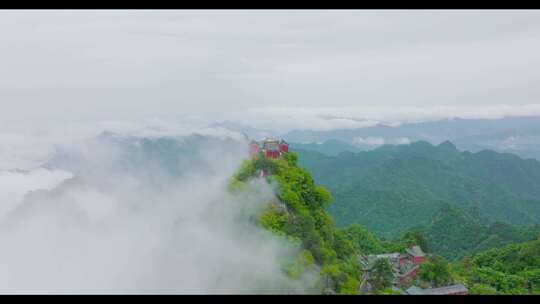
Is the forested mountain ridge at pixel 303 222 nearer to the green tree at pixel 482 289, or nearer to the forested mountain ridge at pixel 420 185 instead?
the green tree at pixel 482 289

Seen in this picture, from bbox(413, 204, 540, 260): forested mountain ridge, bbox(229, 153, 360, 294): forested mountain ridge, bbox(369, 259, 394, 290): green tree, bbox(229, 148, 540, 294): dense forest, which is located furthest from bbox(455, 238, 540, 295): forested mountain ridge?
bbox(413, 204, 540, 260): forested mountain ridge

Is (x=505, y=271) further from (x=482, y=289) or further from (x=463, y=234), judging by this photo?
(x=463, y=234)

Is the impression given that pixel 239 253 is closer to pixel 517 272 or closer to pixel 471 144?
pixel 517 272

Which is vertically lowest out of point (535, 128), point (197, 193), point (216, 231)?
point (535, 128)

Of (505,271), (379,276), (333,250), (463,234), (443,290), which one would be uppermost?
(333,250)

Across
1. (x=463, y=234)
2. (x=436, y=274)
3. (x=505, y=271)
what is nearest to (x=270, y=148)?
(x=436, y=274)

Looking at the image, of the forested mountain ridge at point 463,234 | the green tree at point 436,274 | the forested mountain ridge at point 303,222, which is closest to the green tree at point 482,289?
the green tree at point 436,274

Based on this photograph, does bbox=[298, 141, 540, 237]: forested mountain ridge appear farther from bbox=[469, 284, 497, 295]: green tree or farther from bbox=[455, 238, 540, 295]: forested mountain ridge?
bbox=[469, 284, 497, 295]: green tree
